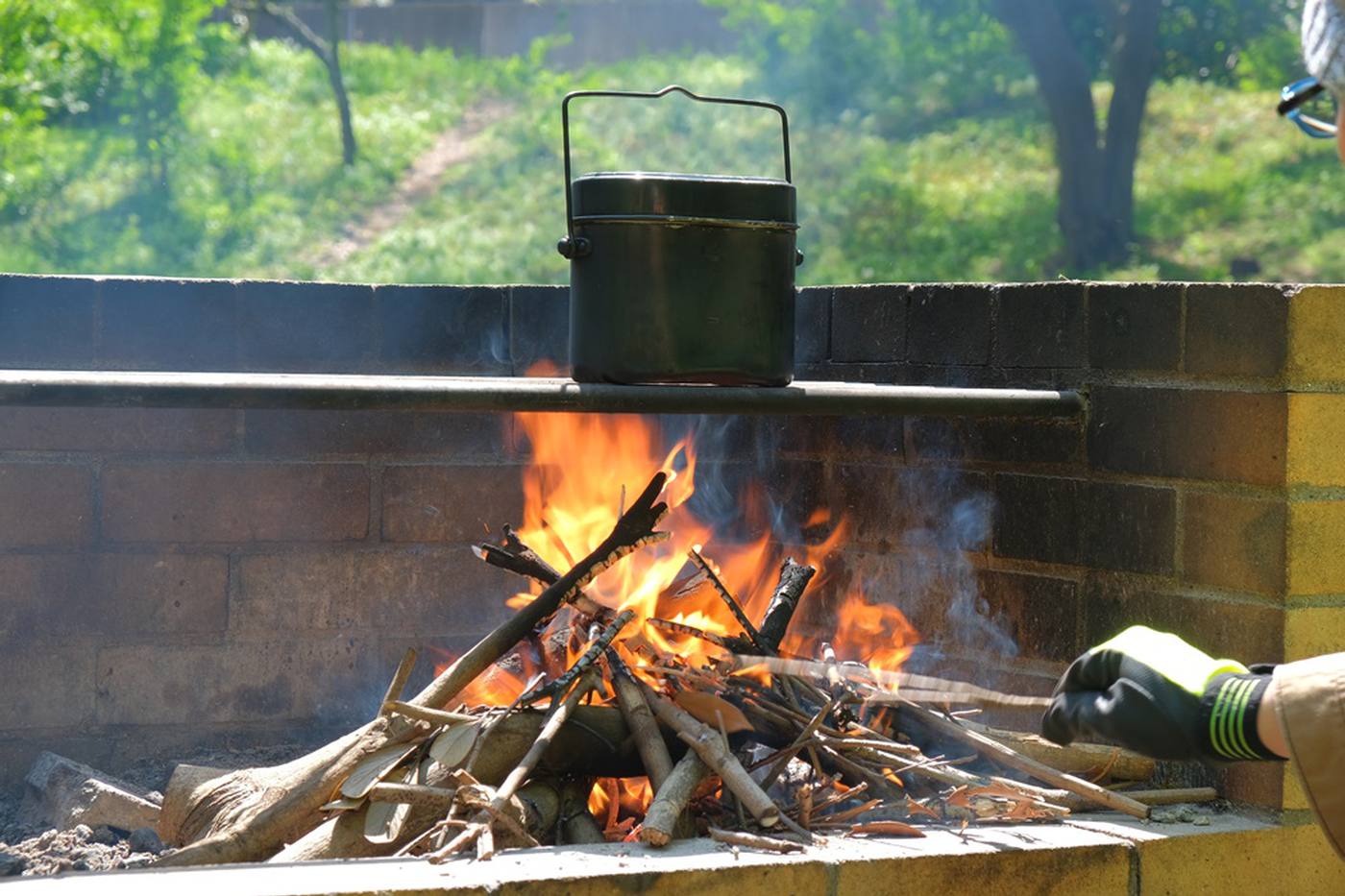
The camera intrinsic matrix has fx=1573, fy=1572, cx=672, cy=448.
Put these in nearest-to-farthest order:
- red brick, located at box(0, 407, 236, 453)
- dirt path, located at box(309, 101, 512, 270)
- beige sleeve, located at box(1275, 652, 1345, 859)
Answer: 1. beige sleeve, located at box(1275, 652, 1345, 859)
2. red brick, located at box(0, 407, 236, 453)
3. dirt path, located at box(309, 101, 512, 270)

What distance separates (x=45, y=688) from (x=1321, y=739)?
2.89 m

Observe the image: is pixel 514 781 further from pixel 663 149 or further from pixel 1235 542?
pixel 663 149

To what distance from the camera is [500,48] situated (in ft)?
75.0

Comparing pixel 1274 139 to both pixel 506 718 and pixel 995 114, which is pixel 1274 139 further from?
pixel 506 718

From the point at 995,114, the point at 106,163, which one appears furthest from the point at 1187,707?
the point at 995,114

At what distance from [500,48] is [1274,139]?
11.3m

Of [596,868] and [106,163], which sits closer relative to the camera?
[596,868]

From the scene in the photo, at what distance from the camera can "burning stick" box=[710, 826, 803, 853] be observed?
2.45m

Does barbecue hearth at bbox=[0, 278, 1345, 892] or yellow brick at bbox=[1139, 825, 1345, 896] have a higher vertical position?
barbecue hearth at bbox=[0, 278, 1345, 892]

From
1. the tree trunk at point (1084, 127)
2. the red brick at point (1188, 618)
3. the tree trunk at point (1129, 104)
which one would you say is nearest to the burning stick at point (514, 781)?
the red brick at point (1188, 618)

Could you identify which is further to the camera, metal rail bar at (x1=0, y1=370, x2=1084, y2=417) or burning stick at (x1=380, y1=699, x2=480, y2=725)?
burning stick at (x1=380, y1=699, x2=480, y2=725)

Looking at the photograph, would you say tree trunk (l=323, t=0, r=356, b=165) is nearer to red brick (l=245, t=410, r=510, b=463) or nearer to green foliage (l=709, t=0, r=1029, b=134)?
green foliage (l=709, t=0, r=1029, b=134)

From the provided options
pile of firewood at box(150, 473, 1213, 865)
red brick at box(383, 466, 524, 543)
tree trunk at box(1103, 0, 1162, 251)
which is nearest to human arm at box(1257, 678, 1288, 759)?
pile of firewood at box(150, 473, 1213, 865)

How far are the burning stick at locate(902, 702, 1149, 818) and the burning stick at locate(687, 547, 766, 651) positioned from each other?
0.33 m
